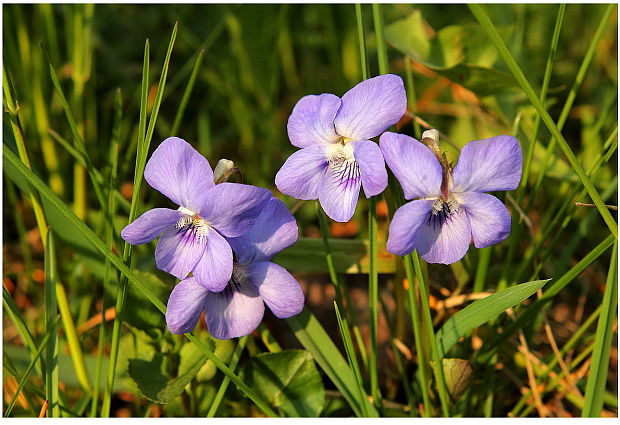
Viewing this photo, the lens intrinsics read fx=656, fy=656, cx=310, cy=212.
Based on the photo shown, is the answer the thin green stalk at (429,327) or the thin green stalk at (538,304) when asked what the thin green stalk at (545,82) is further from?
the thin green stalk at (429,327)

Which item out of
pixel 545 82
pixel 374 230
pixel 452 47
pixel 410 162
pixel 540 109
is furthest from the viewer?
pixel 452 47

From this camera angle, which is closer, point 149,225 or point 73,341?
point 149,225

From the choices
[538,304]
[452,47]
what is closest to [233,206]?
[538,304]

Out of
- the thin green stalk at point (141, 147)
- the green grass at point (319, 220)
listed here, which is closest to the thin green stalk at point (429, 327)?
the green grass at point (319, 220)

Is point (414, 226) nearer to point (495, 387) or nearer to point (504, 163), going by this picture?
point (504, 163)

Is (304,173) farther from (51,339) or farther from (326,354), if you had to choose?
(51,339)

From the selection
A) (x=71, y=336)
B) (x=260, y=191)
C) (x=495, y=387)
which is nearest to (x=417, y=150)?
(x=260, y=191)

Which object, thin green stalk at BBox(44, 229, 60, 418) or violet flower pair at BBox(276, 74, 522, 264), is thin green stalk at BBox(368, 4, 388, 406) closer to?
violet flower pair at BBox(276, 74, 522, 264)
